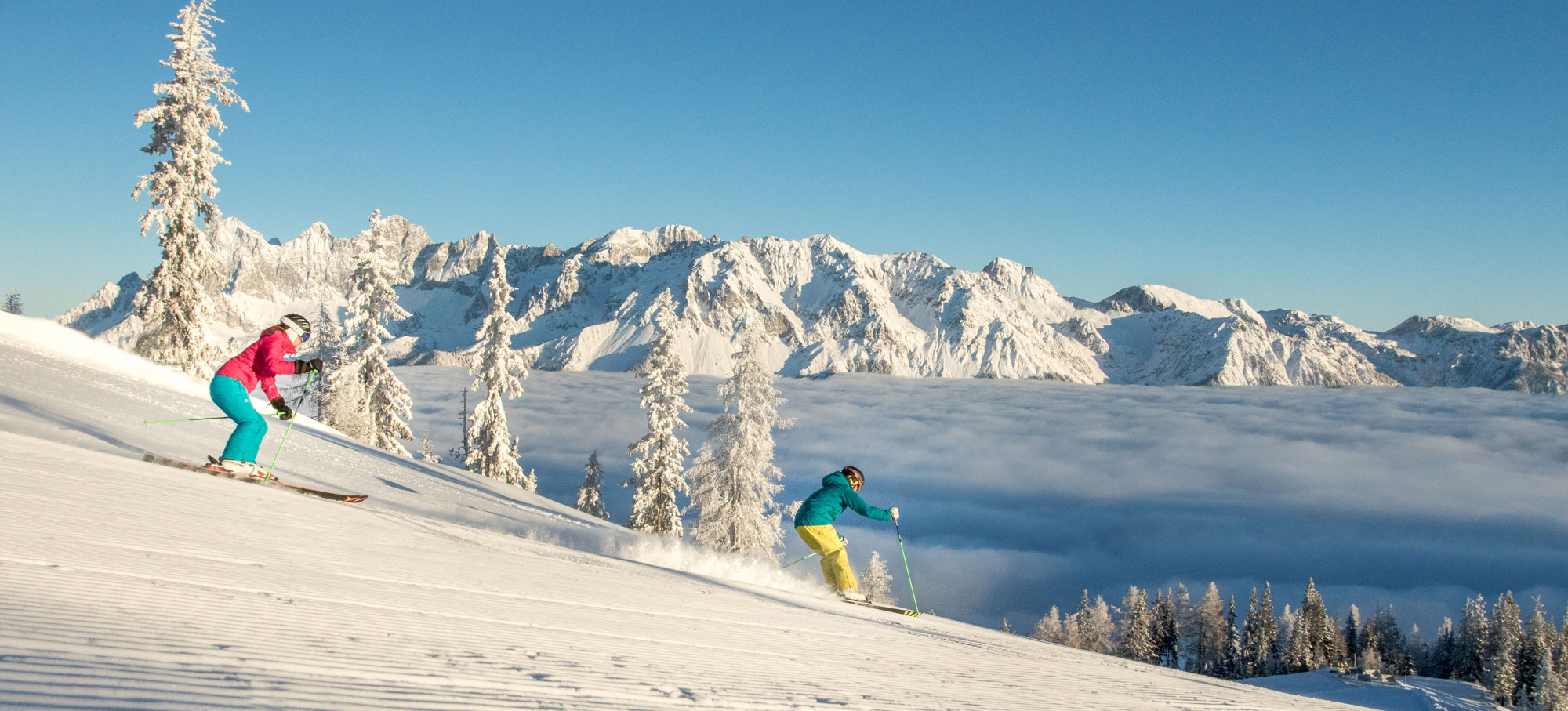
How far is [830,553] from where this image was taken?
38.0 feet

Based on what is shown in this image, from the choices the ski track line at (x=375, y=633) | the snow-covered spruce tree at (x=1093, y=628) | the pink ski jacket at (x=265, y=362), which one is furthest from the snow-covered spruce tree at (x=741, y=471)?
the snow-covered spruce tree at (x=1093, y=628)

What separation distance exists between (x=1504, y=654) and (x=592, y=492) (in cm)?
7954

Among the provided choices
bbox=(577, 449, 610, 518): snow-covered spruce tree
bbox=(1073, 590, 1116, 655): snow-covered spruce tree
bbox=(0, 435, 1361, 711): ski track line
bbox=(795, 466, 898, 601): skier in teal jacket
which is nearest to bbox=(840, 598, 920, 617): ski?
bbox=(795, 466, 898, 601): skier in teal jacket

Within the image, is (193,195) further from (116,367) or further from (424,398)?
(424,398)

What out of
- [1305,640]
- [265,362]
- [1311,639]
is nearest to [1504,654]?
[1305,640]

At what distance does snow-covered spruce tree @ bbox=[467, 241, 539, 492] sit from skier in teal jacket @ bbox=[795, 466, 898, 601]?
32.1 meters

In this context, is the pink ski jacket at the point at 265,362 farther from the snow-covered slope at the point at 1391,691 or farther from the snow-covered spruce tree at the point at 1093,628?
the snow-covered spruce tree at the point at 1093,628

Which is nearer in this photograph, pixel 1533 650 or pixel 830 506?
pixel 830 506

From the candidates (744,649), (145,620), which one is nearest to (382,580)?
(145,620)

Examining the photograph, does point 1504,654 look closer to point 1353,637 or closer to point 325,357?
point 1353,637

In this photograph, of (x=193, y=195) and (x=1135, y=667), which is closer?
(x=1135, y=667)

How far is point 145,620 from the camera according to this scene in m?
3.68

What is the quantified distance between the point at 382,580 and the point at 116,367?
17672 mm

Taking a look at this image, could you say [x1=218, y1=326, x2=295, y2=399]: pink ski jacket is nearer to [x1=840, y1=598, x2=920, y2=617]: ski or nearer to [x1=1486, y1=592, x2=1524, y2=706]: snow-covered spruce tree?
[x1=840, y1=598, x2=920, y2=617]: ski
